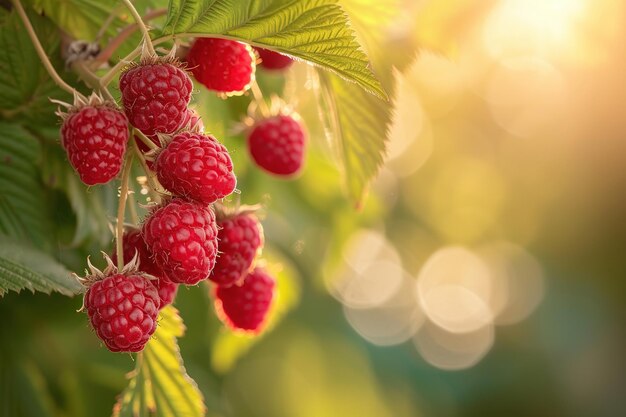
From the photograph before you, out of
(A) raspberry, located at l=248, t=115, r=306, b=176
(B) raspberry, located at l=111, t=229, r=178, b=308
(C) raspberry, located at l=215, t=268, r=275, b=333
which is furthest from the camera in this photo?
(A) raspberry, located at l=248, t=115, r=306, b=176

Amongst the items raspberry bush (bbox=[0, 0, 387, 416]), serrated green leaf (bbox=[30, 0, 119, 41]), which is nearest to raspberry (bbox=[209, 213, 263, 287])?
raspberry bush (bbox=[0, 0, 387, 416])

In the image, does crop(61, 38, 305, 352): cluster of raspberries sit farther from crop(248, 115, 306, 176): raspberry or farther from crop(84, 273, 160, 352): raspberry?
crop(248, 115, 306, 176): raspberry

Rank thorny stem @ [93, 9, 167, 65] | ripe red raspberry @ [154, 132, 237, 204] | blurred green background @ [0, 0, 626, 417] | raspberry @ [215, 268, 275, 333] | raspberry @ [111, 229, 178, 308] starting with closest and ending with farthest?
ripe red raspberry @ [154, 132, 237, 204]
raspberry @ [111, 229, 178, 308]
thorny stem @ [93, 9, 167, 65]
raspberry @ [215, 268, 275, 333]
blurred green background @ [0, 0, 626, 417]

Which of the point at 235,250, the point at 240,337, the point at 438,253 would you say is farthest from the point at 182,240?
the point at 438,253

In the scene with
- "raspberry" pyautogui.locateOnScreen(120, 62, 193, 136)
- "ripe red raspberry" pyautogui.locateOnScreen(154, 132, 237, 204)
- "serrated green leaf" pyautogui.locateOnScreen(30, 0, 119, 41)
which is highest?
"raspberry" pyautogui.locateOnScreen(120, 62, 193, 136)

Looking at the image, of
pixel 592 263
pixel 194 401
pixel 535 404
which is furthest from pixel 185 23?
pixel 592 263

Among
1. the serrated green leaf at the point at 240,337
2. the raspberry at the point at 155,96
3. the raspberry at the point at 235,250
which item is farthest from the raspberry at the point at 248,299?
the serrated green leaf at the point at 240,337

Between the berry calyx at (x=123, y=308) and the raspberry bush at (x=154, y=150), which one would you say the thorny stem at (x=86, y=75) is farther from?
the berry calyx at (x=123, y=308)

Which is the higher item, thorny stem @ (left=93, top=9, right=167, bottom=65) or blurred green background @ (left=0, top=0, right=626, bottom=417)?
thorny stem @ (left=93, top=9, right=167, bottom=65)

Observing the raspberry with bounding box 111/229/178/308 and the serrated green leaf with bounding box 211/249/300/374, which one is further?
the serrated green leaf with bounding box 211/249/300/374
